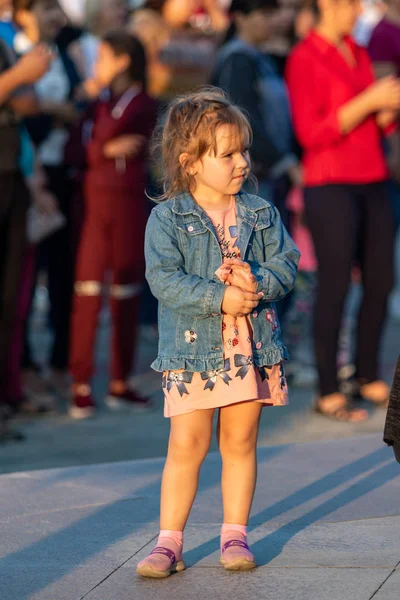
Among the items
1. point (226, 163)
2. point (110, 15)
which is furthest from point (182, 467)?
point (110, 15)

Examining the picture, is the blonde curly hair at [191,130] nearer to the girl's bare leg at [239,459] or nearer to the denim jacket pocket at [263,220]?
the denim jacket pocket at [263,220]

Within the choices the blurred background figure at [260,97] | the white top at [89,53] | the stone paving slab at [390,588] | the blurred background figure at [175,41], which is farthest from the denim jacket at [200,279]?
the blurred background figure at [175,41]

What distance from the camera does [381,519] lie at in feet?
14.0

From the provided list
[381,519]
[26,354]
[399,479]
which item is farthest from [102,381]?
[381,519]

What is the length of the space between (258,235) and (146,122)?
11.1 feet

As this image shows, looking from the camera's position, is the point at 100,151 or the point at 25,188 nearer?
the point at 25,188

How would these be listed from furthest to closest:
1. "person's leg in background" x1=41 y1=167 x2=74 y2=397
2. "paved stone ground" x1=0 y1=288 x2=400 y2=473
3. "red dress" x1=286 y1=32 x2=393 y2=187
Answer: "person's leg in background" x1=41 y1=167 x2=74 y2=397, "red dress" x1=286 y1=32 x2=393 y2=187, "paved stone ground" x1=0 y1=288 x2=400 y2=473

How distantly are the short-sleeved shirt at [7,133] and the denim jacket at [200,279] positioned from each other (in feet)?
8.45

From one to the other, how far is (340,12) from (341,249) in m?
1.27

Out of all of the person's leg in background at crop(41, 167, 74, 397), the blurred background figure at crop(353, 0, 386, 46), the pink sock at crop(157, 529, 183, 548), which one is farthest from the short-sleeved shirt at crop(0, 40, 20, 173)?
the pink sock at crop(157, 529, 183, 548)

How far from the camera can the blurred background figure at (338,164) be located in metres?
6.69

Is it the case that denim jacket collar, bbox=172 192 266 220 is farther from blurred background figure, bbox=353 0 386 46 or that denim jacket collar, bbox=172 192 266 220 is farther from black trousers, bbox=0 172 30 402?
blurred background figure, bbox=353 0 386 46

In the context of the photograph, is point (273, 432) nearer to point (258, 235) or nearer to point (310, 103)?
point (310, 103)

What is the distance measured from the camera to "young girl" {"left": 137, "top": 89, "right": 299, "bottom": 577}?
3766mm
